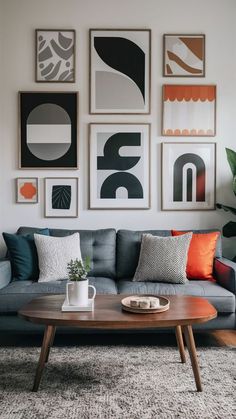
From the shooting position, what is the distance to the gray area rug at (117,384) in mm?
2068

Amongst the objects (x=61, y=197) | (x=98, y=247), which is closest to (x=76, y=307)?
(x=98, y=247)

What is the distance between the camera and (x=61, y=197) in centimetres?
404

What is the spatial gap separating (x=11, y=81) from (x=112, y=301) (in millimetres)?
2442

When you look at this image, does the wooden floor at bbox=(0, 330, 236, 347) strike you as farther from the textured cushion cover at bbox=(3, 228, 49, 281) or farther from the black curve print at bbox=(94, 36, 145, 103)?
the black curve print at bbox=(94, 36, 145, 103)

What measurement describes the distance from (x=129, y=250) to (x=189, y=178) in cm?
95

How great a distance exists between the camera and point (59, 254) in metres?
3.39

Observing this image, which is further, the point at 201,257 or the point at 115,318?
the point at 201,257

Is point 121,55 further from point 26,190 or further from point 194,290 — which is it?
point 194,290

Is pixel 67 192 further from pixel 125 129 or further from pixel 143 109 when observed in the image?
pixel 143 109

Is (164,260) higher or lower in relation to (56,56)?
lower

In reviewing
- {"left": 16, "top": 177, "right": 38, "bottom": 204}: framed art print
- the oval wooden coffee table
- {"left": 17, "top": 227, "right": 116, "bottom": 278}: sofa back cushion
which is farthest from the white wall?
the oval wooden coffee table

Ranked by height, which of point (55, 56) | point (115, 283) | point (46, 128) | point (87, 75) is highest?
point (55, 56)

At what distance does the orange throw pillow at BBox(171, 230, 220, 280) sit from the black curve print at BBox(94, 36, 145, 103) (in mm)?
1547

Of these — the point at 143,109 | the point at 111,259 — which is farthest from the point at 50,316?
the point at 143,109
